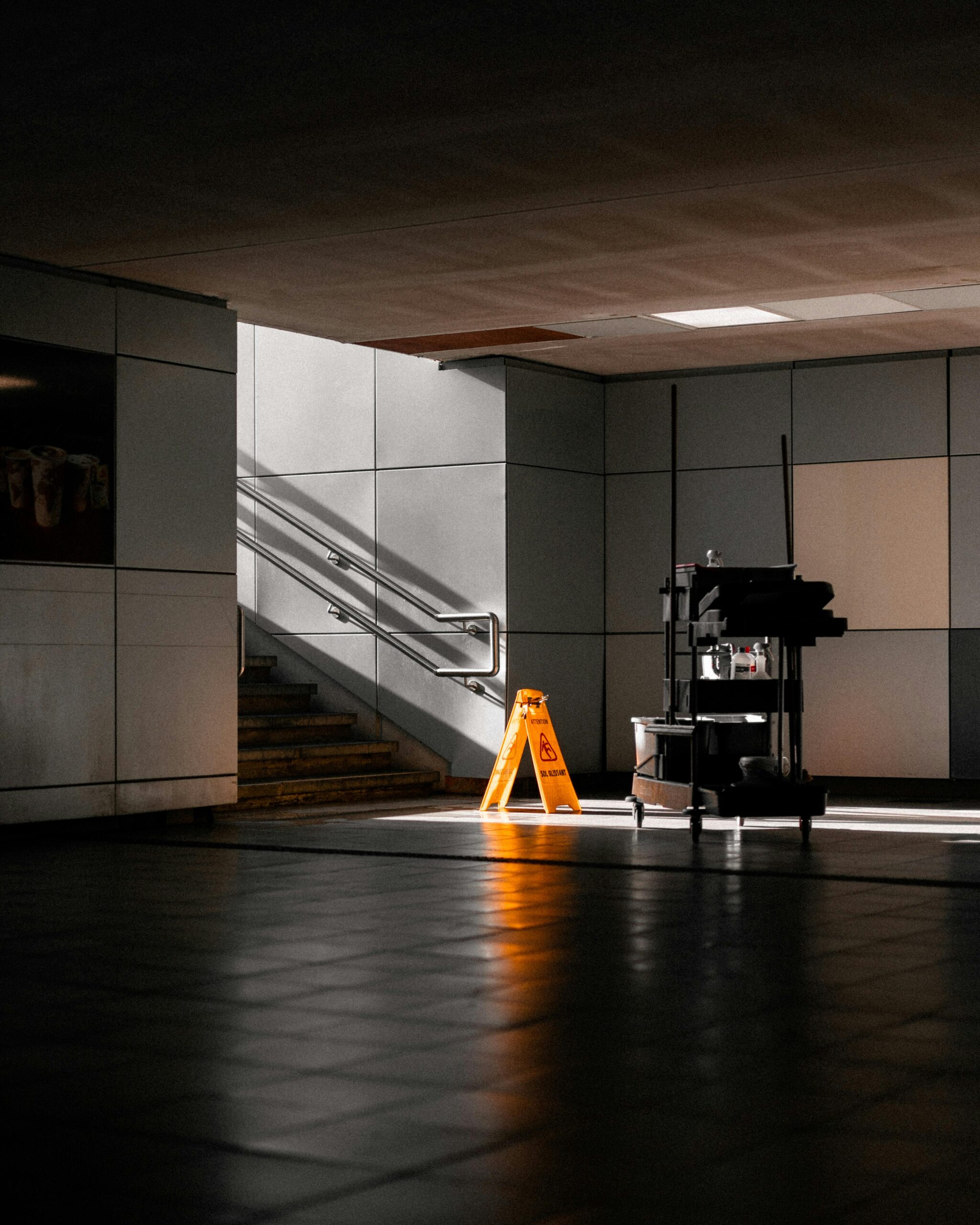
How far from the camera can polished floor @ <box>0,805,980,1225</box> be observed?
132 inches

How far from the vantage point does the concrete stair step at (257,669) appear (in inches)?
567

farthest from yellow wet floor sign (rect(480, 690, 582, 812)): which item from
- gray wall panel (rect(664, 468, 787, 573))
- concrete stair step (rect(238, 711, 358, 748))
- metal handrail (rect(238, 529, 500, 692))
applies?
gray wall panel (rect(664, 468, 787, 573))

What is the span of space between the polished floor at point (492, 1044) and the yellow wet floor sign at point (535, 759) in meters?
3.40

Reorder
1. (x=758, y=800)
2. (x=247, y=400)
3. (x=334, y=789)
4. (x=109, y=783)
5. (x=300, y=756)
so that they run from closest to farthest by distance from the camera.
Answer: (x=758, y=800)
(x=109, y=783)
(x=334, y=789)
(x=300, y=756)
(x=247, y=400)

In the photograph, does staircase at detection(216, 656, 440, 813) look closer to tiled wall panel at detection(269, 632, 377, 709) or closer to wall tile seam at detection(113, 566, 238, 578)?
tiled wall panel at detection(269, 632, 377, 709)

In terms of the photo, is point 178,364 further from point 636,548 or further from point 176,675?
point 636,548

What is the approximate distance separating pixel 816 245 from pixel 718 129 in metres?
2.50

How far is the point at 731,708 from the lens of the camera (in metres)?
10.8

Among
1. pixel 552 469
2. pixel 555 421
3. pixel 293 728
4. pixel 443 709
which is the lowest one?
pixel 293 728

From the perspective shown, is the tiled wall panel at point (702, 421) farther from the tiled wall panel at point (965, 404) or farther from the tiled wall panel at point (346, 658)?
the tiled wall panel at point (346, 658)

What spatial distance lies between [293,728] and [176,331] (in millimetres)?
3877

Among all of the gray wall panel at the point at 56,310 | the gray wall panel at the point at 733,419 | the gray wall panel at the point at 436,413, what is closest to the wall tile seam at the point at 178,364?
the gray wall panel at the point at 56,310

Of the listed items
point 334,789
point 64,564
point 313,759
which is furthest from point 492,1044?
point 313,759

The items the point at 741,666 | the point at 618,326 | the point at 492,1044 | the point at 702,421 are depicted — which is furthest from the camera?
the point at 702,421
